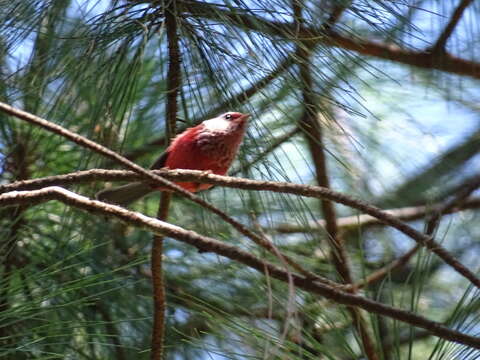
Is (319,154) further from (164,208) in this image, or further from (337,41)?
(164,208)

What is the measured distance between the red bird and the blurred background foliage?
0.06m

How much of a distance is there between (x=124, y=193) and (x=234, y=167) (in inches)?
12.7

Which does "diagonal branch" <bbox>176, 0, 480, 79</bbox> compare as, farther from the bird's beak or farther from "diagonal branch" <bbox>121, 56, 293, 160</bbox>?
the bird's beak

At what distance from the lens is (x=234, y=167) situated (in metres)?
2.29

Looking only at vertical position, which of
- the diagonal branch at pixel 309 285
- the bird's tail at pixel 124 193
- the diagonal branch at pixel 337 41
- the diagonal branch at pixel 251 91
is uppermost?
the diagonal branch at pixel 337 41

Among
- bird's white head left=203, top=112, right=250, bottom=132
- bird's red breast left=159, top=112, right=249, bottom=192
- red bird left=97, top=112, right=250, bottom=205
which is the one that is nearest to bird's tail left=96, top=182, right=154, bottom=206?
red bird left=97, top=112, right=250, bottom=205

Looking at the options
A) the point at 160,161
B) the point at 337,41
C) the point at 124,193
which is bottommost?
the point at 124,193

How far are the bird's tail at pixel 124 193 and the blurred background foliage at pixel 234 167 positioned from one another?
0.05 metres

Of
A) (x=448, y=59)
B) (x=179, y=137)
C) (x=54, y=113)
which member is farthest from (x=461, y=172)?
(x=54, y=113)

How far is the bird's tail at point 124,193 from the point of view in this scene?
7.38 ft

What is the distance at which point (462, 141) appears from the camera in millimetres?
3102

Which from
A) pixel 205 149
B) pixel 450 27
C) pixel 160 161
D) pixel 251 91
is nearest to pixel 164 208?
pixel 251 91

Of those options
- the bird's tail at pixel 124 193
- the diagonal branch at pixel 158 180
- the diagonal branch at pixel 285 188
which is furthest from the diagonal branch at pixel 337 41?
the bird's tail at pixel 124 193

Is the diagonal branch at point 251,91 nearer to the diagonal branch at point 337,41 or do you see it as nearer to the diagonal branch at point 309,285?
the diagonal branch at point 337,41
